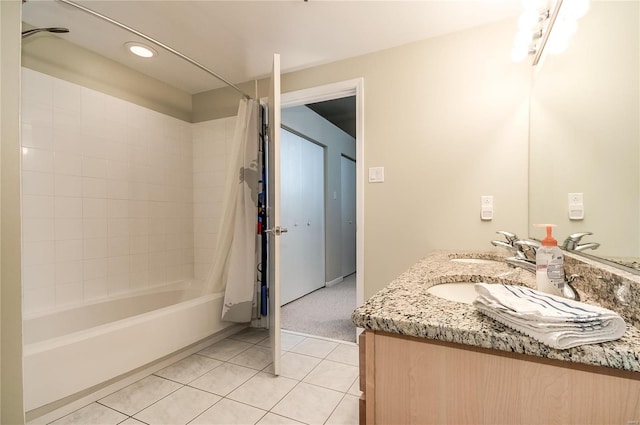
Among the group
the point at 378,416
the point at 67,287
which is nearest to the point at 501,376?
the point at 378,416

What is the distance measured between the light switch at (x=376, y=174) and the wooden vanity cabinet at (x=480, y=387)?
152 centimetres

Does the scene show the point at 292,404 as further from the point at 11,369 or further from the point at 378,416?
the point at 11,369

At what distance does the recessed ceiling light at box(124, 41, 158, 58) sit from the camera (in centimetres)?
196

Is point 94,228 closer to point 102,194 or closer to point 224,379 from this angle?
point 102,194

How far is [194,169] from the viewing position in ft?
9.25

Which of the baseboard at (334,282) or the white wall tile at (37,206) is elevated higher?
the white wall tile at (37,206)

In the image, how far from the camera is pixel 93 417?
4.47ft

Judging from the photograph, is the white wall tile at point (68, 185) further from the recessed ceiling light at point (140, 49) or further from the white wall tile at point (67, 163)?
the recessed ceiling light at point (140, 49)

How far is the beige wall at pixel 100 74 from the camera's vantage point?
179 cm

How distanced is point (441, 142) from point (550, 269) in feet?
4.03

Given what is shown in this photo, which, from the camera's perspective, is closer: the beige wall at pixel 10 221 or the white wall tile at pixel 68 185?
the beige wall at pixel 10 221

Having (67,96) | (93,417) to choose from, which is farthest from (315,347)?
(67,96)

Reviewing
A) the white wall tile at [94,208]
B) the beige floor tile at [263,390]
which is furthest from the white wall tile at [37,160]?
the beige floor tile at [263,390]

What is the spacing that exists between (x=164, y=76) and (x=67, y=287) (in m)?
1.81
